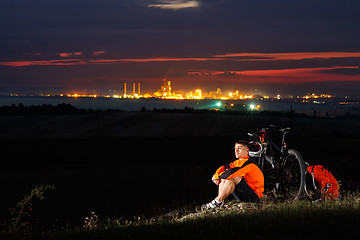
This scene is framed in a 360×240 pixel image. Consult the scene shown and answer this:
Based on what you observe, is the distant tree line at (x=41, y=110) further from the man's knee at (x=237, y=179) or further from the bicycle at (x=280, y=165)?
the man's knee at (x=237, y=179)

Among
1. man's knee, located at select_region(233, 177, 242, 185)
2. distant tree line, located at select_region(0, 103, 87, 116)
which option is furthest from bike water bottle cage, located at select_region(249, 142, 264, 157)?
distant tree line, located at select_region(0, 103, 87, 116)

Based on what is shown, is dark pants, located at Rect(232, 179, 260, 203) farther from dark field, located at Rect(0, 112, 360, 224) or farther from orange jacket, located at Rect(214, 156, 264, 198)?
dark field, located at Rect(0, 112, 360, 224)

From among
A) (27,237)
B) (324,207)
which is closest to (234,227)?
(324,207)

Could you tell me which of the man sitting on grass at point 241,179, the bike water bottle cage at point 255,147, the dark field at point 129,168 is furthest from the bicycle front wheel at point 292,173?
the dark field at point 129,168

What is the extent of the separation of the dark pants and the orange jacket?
0.10 m

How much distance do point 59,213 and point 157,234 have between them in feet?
40.3

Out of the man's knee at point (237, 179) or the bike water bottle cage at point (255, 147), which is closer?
the man's knee at point (237, 179)

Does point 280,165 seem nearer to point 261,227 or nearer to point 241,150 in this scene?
Result: point 241,150

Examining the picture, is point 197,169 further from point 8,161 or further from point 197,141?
point 8,161

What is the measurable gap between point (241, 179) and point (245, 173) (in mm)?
157

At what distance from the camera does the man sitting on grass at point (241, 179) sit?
8.53 m

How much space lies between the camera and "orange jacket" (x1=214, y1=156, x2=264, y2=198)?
8539 mm

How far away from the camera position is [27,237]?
7523 millimetres

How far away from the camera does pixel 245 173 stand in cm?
862
